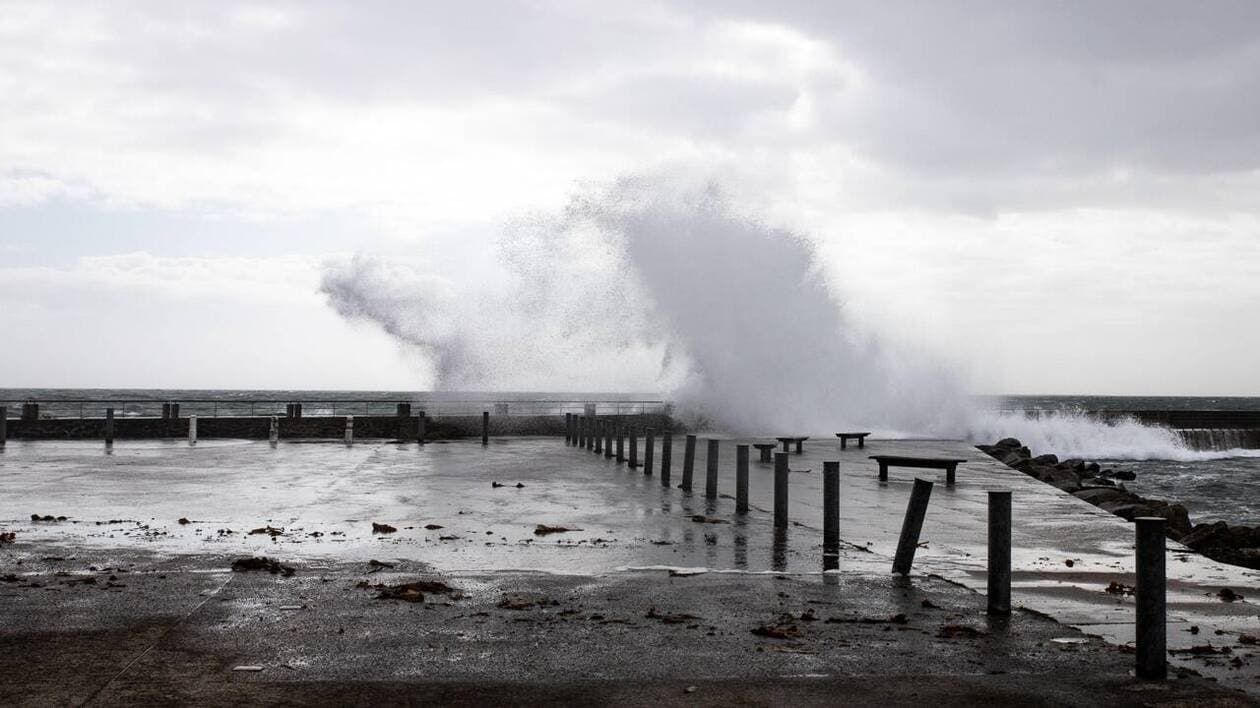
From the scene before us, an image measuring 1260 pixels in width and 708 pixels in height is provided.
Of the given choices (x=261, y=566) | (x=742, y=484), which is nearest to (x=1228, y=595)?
(x=742, y=484)

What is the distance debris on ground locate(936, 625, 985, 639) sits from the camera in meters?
6.88

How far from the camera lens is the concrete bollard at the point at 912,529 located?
9.34m

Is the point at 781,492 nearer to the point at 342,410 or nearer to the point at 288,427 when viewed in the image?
the point at 288,427

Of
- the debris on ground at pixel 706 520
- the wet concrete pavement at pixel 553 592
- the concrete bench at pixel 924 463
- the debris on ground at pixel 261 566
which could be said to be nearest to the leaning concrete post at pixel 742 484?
the wet concrete pavement at pixel 553 592

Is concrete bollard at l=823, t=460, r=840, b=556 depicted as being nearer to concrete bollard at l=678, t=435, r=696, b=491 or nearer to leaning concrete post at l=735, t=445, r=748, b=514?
leaning concrete post at l=735, t=445, r=748, b=514

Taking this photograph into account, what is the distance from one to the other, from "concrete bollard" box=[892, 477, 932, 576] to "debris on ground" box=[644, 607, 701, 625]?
268 centimetres

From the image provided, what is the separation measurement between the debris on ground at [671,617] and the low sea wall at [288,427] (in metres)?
24.7

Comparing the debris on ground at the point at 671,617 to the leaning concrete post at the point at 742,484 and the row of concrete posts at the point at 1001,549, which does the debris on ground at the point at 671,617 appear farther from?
the leaning concrete post at the point at 742,484

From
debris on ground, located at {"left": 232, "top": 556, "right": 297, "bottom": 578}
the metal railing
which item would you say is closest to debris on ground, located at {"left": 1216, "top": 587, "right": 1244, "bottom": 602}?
debris on ground, located at {"left": 232, "top": 556, "right": 297, "bottom": 578}

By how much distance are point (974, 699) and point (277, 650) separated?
12.1 ft

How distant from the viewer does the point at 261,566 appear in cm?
923

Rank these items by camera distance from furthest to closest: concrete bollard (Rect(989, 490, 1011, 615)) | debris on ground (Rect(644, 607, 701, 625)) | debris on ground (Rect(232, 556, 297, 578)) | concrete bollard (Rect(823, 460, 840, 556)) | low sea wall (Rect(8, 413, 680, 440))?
1. low sea wall (Rect(8, 413, 680, 440))
2. concrete bollard (Rect(823, 460, 840, 556))
3. debris on ground (Rect(232, 556, 297, 578))
4. concrete bollard (Rect(989, 490, 1011, 615))
5. debris on ground (Rect(644, 607, 701, 625))

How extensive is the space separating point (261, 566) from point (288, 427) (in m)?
27.6

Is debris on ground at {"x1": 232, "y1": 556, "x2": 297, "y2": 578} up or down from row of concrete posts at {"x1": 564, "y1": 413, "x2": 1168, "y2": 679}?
down
